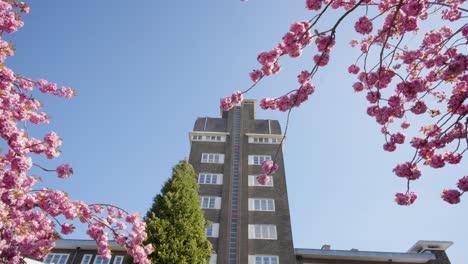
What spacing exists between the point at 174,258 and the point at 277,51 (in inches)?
455

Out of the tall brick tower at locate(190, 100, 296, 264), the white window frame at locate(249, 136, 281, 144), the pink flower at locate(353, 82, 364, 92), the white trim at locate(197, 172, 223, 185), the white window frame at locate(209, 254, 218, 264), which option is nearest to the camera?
the pink flower at locate(353, 82, 364, 92)

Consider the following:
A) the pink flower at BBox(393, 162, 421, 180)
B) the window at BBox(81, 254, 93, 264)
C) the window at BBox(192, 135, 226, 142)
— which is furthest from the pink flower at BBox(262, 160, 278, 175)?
the window at BBox(192, 135, 226, 142)

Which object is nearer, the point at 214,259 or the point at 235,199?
the point at 214,259

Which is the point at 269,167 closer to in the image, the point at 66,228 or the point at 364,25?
the point at 364,25

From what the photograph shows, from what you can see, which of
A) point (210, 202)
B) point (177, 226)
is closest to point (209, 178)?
point (210, 202)

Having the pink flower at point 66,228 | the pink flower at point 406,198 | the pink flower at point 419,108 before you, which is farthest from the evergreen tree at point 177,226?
the pink flower at point 419,108

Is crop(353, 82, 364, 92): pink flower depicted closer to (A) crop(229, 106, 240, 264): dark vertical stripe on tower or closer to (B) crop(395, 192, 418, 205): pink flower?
(B) crop(395, 192, 418, 205): pink flower

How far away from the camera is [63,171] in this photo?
722 centimetres

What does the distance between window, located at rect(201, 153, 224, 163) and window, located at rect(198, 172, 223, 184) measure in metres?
1.63

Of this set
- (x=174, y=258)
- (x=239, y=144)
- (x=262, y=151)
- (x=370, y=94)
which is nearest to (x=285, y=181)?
(x=262, y=151)

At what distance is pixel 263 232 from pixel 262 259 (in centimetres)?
225

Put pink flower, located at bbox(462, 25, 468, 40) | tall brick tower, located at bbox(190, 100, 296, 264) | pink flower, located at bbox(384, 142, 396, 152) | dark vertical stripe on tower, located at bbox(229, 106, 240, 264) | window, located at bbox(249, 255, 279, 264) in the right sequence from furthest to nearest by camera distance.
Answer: tall brick tower, located at bbox(190, 100, 296, 264), dark vertical stripe on tower, located at bbox(229, 106, 240, 264), window, located at bbox(249, 255, 279, 264), pink flower, located at bbox(384, 142, 396, 152), pink flower, located at bbox(462, 25, 468, 40)

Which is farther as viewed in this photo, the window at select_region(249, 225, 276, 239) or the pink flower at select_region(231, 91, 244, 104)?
the window at select_region(249, 225, 276, 239)

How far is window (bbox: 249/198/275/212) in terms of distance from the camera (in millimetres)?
26547
